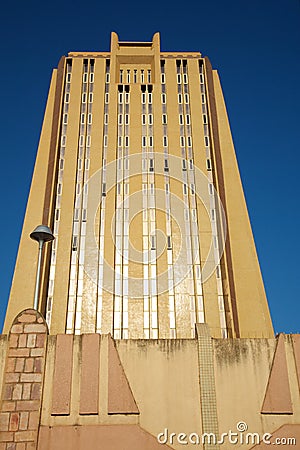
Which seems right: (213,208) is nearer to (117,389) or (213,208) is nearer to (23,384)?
(117,389)

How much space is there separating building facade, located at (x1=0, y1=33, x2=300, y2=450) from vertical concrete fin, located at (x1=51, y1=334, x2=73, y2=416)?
0.03m

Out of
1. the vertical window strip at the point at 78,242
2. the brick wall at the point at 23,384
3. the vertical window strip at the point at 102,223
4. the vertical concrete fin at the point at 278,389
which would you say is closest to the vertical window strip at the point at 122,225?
the vertical window strip at the point at 102,223

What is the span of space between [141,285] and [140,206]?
5089 millimetres

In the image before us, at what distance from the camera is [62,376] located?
44.2ft

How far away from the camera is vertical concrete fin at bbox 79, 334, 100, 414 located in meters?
13.2

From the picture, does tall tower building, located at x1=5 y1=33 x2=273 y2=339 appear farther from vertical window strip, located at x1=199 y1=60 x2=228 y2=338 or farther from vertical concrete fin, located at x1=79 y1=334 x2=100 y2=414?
vertical concrete fin, located at x1=79 y1=334 x2=100 y2=414

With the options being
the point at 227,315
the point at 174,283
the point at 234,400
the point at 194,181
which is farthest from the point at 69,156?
the point at 234,400

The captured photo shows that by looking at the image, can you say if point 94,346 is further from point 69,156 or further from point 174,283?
point 69,156

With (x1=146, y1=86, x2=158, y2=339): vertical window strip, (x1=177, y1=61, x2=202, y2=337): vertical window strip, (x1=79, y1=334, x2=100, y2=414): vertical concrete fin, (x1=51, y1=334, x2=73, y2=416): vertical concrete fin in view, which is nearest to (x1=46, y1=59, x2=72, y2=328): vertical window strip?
(x1=146, y1=86, x2=158, y2=339): vertical window strip

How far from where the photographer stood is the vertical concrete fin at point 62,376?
1313 cm

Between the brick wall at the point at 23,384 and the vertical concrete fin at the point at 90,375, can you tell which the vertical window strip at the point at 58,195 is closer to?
the brick wall at the point at 23,384

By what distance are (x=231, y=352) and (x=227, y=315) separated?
1099 centimetres

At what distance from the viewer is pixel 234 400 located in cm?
1345

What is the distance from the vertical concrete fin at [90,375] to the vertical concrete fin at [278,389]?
4878 mm
